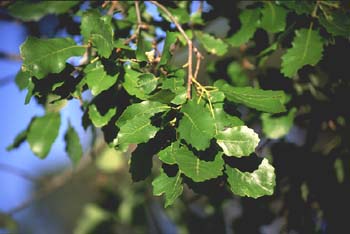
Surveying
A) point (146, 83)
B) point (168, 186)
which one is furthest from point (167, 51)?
point (168, 186)

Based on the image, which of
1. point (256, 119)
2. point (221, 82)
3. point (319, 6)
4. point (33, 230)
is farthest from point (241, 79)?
point (33, 230)

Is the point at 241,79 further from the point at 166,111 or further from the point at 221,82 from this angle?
the point at 166,111

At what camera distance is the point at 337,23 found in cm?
123

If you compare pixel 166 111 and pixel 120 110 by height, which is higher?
pixel 166 111

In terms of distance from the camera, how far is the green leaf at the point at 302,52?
127 cm

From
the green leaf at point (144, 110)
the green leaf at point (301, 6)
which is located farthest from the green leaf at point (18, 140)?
the green leaf at point (301, 6)

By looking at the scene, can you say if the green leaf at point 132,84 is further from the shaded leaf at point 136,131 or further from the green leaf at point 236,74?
the green leaf at point 236,74

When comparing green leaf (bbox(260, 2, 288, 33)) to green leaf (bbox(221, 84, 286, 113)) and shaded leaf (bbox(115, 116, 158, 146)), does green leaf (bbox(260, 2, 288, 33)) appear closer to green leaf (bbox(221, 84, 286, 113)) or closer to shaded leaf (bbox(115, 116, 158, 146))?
green leaf (bbox(221, 84, 286, 113))

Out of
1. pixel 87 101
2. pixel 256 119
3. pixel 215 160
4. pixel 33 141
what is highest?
pixel 215 160

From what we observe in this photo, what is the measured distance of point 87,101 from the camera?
Result: 133 centimetres

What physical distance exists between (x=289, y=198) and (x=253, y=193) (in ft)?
2.76

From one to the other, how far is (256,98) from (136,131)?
1.02ft

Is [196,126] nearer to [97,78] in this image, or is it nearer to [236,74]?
[97,78]

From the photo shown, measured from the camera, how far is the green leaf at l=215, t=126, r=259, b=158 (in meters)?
0.94
